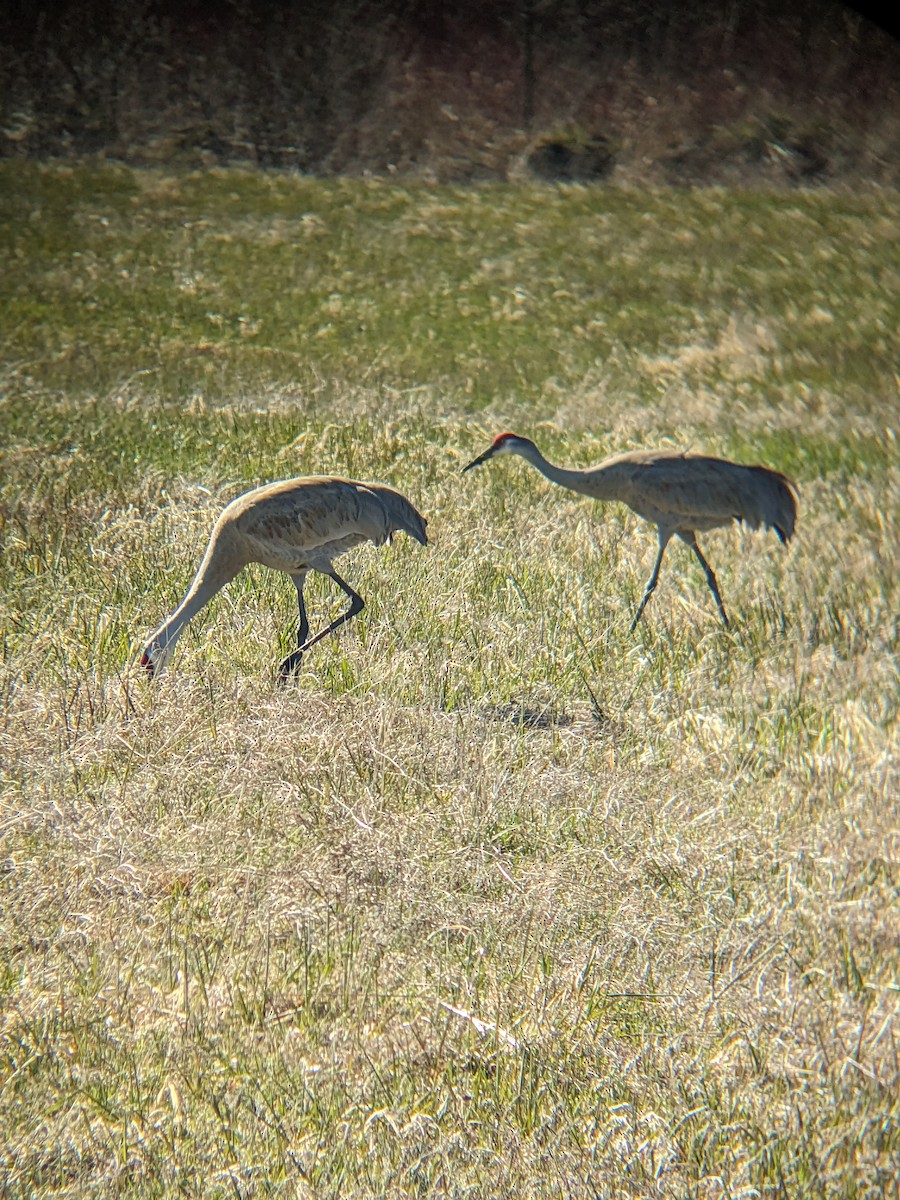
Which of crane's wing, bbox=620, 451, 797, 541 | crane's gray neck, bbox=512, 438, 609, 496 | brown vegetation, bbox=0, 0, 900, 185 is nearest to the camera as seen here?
crane's wing, bbox=620, 451, 797, 541

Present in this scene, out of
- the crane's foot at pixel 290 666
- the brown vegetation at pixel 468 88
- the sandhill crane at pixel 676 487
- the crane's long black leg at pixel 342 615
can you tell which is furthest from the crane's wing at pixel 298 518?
the brown vegetation at pixel 468 88

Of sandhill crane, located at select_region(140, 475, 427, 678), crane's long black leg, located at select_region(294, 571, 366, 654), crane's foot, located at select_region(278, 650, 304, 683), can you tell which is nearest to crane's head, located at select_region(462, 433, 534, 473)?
Result: sandhill crane, located at select_region(140, 475, 427, 678)

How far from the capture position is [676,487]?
215 inches

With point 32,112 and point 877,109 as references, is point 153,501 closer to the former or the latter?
point 32,112

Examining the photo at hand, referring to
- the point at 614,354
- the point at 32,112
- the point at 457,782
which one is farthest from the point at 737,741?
the point at 32,112

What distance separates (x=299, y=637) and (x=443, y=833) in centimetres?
137

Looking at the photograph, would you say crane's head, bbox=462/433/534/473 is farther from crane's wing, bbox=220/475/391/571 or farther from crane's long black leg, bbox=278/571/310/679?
crane's long black leg, bbox=278/571/310/679

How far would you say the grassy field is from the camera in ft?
9.67

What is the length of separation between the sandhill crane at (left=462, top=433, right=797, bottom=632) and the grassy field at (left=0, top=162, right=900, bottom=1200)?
432mm

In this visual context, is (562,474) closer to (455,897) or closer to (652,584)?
(652,584)

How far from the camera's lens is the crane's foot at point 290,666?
16.0 feet

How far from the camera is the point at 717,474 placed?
553 centimetres

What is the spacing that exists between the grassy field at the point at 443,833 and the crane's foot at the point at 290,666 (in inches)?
4.4

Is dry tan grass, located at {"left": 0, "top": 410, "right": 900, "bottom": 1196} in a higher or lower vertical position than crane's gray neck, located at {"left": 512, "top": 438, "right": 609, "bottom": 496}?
lower
